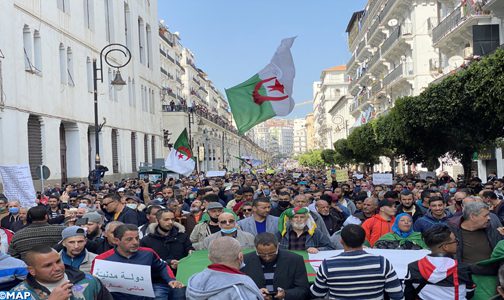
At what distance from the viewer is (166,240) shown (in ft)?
24.1

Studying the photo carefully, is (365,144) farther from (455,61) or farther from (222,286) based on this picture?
(222,286)

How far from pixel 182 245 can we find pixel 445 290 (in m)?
3.25

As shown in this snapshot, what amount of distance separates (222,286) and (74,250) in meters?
2.30

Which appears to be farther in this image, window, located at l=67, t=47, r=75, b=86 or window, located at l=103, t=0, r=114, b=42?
window, located at l=103, t=0, r=114, b=42

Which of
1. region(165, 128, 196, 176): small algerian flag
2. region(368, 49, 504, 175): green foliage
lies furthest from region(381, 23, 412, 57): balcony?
region(165, 128, 196, 176): small algerian flag

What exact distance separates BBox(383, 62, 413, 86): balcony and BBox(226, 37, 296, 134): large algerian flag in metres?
35.3

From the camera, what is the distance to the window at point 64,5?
32.0 meters

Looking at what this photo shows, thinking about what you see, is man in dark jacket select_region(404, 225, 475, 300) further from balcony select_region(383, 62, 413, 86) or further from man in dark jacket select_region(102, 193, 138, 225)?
balcony select_region(383, 62, 413, 86)

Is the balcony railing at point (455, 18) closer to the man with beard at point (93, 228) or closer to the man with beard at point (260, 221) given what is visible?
the man with beard at point (260, 221)

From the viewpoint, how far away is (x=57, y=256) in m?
4.50

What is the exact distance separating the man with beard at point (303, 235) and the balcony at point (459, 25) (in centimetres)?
2740

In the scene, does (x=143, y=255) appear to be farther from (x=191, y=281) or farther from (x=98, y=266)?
(x=191, y=281)

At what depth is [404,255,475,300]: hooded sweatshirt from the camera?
5164 millimetres

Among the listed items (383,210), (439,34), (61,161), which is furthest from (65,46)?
(383,210)
